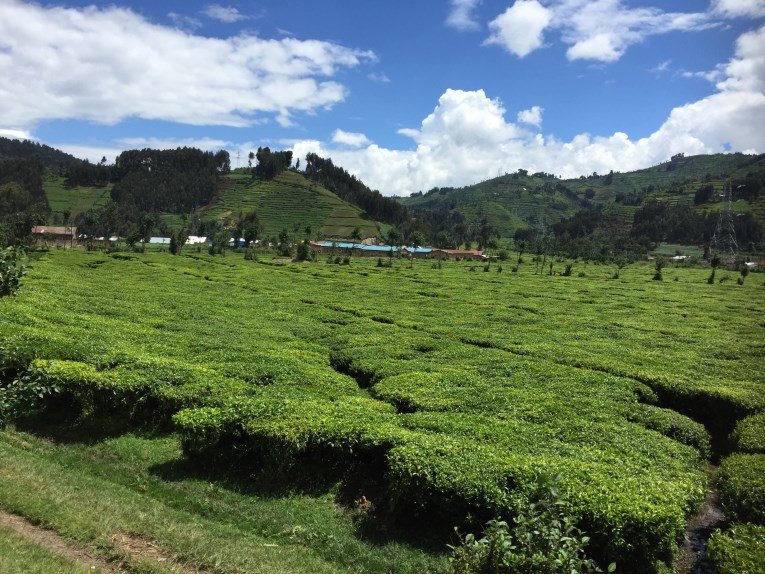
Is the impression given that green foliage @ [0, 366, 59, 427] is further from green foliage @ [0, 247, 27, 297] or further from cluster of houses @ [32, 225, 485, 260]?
cluster of houses @ [32, 225, 485, 260]

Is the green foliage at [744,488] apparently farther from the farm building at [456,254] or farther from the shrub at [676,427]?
the farm building at [456,254]

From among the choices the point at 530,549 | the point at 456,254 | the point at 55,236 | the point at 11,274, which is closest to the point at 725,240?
the point at 456,254

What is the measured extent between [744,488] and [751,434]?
5.00 metres

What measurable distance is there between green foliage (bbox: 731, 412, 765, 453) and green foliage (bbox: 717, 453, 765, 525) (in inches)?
45.3

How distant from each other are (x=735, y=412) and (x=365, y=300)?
1263 inches

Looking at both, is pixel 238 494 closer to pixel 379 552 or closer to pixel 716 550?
pixel 379 552

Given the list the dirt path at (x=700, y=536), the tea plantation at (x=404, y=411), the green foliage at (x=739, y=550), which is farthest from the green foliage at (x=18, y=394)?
the dirt path at (x=700, y=536)

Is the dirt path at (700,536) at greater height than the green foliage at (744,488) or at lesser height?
lesser

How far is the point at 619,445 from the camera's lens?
50.5 ft

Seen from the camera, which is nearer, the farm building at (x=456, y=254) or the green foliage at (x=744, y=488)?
the green foliage at (x=744, y=488)

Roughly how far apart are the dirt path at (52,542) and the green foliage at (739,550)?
41.1ft

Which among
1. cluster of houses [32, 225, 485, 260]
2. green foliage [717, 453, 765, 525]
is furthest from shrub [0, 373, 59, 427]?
cluster of houses [32, 225, 485, 260]

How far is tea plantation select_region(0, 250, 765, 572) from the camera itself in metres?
11.8

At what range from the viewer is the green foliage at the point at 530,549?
8.70 metres
